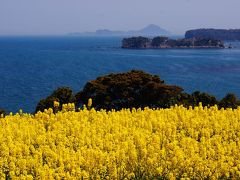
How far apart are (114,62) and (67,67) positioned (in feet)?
54.7

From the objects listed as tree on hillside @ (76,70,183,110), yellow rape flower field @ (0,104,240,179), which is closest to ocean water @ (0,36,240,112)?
tree on hillside @ (76,70,183,110)

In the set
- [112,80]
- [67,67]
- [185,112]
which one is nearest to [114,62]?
[67,67]

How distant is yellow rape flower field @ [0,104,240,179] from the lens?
10.6 metres

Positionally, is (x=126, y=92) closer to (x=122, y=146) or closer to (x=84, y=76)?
(x=122, y=146)

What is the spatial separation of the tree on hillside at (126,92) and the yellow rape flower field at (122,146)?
21849mm

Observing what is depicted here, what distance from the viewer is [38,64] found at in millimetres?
143250

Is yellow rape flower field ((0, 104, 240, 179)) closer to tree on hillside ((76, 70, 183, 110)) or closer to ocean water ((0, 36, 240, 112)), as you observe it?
tree on hillside ((76, 70, 183, 110))

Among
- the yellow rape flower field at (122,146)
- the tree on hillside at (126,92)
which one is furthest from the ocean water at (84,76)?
the yellow rape flower field at (122,146)

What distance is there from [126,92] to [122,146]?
2713 cm

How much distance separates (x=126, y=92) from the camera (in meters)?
38.8

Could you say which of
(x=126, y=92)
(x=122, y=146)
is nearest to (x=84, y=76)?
(x=126, y=92)

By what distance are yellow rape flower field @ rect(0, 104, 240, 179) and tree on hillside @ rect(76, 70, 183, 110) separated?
2185cm

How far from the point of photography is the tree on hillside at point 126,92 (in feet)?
124

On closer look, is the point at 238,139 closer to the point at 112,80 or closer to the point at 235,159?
the point at 235,159
